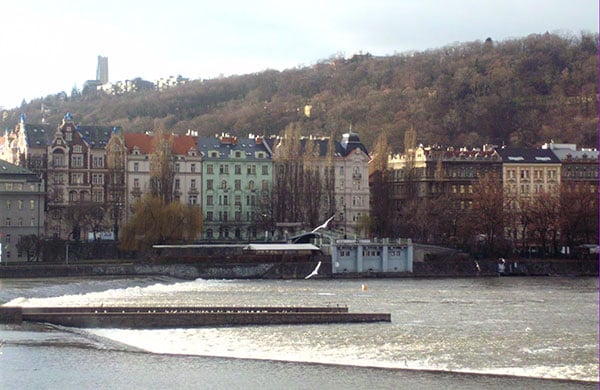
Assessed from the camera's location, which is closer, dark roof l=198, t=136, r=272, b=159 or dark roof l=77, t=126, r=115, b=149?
dark roof l=77, t=126, r=115, b=149

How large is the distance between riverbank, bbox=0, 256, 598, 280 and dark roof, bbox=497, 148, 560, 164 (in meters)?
29.6

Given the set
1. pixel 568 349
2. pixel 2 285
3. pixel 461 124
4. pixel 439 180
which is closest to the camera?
pixel 568 349

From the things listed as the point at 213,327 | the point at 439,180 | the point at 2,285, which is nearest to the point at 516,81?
the point at 439,180

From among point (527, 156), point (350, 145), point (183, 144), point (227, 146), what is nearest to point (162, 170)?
point (183, 144)

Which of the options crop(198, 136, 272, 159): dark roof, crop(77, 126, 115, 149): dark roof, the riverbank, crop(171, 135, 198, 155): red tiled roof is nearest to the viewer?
the riverbank

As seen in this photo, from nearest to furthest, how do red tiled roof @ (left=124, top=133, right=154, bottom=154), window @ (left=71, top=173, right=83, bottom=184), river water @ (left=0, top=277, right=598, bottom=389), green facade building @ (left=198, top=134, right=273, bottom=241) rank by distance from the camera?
river water @ (left=0, top=277, right=598, bottom=389)
window @ (left=71, top=173, right=83, bottom=184)
red tiled roof @ (left=124, top=133, right=154, bottom=154)
green facade building @ (left=198, top=134, right=273, bottom=241)

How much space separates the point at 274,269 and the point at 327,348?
4900 cm

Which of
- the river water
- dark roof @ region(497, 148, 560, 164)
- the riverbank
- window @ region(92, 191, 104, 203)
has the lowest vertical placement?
the river water

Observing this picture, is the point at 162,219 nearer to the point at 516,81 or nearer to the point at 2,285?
the point at 2,285

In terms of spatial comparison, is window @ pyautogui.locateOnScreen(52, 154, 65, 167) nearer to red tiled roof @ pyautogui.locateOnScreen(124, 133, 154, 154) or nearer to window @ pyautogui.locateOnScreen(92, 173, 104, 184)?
window @ pyautogui.locateOnScreen(92, 173, 104, 184)

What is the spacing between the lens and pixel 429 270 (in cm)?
10019

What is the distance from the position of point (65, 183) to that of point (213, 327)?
6128 centimetres

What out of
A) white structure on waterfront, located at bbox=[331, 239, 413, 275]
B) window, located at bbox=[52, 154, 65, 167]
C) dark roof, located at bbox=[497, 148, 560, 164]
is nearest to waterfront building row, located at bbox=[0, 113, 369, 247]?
window, located at bbox=[52, 154, 65, 167]

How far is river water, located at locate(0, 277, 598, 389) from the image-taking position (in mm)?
40938
